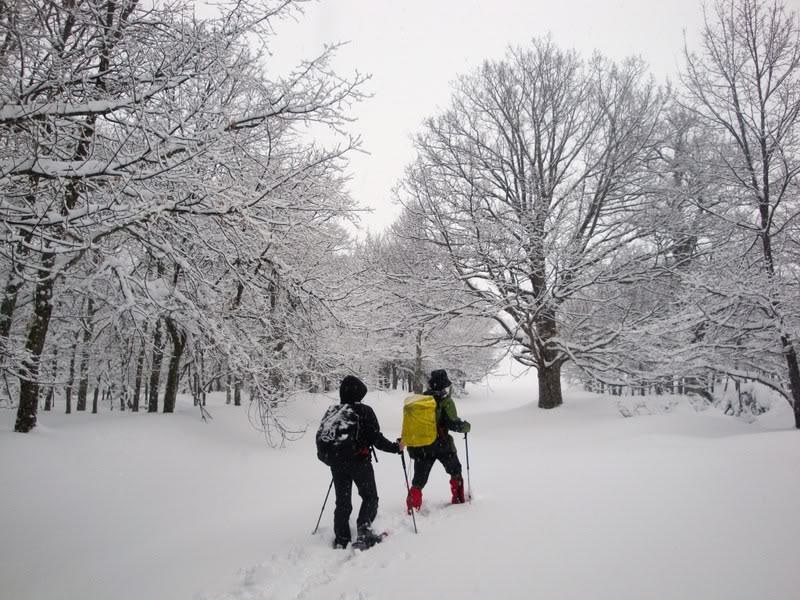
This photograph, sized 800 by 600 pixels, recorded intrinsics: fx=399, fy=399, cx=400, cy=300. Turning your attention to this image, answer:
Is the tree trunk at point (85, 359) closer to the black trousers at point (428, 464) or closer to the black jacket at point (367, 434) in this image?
the black jacket at point (367, 434)

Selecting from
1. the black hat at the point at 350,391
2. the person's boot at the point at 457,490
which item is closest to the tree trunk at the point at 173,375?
the black hat at the point at 350,391

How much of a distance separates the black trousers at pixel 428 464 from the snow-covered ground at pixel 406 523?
37 cm

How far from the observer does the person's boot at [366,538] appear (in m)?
3.68

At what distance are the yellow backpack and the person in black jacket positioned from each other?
8.0 inches

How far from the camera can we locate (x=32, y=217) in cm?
389

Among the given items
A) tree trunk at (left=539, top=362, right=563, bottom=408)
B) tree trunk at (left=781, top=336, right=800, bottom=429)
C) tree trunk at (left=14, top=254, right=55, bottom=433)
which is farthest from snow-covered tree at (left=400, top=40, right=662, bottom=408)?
tree trunk at (left=14, top=254, right=55, bottom=433)

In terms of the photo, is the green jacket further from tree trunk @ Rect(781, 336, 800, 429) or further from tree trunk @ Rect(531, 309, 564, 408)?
tree trunk @ Rect(531, 309, 564, 408)

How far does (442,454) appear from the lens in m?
4.55

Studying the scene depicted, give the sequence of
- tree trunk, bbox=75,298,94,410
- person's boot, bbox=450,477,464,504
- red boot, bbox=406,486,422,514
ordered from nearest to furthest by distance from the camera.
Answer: red boot, bbox=406,486,422,514
person's boot, bbox=450,477,464,504
tree trunk, bbox=75,298,94,410

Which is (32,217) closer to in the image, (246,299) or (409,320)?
(246,299)

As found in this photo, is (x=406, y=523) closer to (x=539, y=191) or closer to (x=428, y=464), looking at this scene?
(x=428, y=464)

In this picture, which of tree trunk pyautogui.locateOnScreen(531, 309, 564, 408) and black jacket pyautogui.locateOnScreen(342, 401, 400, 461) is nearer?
black jacket pyautogui.locateOnScreen(342, 401, 400, 461)

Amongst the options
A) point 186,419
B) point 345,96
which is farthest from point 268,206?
point 186,419

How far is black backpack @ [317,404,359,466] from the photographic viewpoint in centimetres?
394
